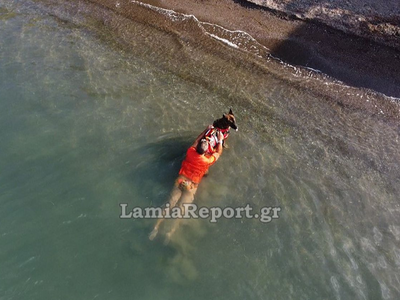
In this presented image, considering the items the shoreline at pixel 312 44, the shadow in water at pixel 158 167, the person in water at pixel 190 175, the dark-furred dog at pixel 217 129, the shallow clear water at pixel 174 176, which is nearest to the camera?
the shallow clear water at pixel 174 176

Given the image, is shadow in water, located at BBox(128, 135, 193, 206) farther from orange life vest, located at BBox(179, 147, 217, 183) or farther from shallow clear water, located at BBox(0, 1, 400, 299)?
orange life vest, located at BBox(179, 147, 217, 183)

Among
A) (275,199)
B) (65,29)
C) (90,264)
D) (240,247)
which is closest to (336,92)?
(275,199)

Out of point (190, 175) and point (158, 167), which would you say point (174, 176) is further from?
point (190, 175)

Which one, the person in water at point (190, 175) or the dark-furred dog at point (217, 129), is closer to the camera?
the person in water at point (190, 175)

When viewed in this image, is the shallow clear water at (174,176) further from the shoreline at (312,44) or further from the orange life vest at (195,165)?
the shoreline at (312,44)

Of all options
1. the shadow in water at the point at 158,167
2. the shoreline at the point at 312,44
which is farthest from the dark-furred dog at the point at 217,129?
the shoreline at the point at 312,44

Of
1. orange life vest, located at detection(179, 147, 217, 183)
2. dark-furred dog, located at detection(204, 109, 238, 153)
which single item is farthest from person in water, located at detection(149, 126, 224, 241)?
dark-furred dog, located at detection(204, 109, 238, 153)
